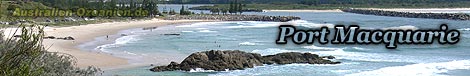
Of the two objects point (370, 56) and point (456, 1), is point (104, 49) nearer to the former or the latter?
point (370, 56)

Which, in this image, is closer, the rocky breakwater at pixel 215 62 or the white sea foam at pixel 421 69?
the rocky breakwater at pixel 215 62

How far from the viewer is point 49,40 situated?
45.7 metres

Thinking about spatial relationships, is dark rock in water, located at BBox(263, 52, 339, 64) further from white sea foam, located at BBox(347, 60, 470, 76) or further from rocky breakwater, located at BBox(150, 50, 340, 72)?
white sea foam, located at BBox(347, 60, 470, 76)

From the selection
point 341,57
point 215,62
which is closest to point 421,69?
point 341,57

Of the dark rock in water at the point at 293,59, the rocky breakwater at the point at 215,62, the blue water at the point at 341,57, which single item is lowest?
the blue water at the point at 341,57

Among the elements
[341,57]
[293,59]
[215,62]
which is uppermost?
[215,62]

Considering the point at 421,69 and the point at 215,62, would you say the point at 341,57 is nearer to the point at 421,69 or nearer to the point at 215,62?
the point at 421,69

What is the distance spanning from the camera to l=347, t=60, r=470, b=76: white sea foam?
28.9m

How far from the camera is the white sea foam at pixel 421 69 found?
2892 centimetres

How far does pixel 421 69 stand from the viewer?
30812 millimetres

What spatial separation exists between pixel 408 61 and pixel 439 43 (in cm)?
1492

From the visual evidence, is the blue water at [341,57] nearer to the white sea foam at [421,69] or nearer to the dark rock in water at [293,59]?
the white sea foam at [421,69]

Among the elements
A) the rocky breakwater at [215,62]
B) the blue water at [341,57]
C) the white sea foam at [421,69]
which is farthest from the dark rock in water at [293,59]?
the white sea foam at [421,69]

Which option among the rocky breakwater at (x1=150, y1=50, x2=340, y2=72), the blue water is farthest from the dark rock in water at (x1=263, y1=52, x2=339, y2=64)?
the rocky breakwater at (x1=150, y1=50, x2=340, y2=72)
